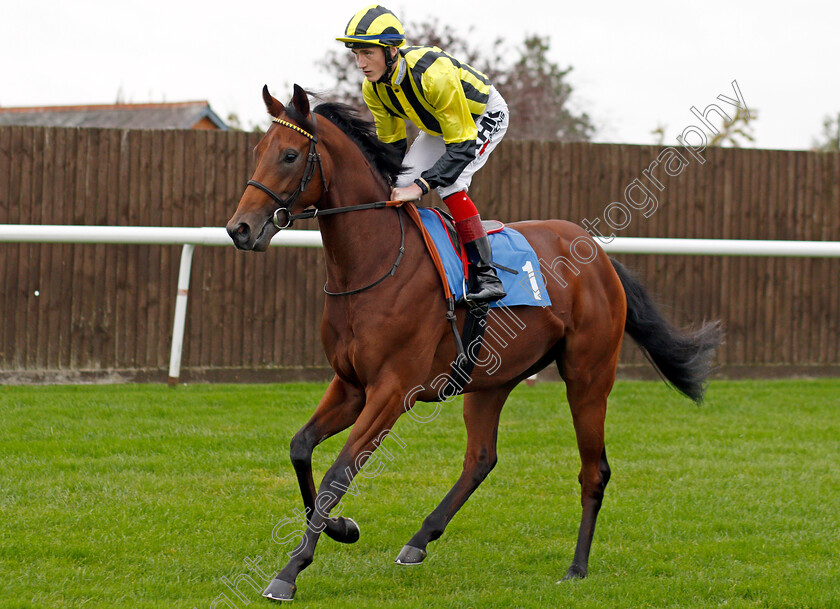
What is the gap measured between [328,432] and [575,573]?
124 cm

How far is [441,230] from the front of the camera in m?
4.15

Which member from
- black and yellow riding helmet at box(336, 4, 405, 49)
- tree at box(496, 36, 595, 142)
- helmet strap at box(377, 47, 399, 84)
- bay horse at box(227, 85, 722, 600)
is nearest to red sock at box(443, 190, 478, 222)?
bay horse at box(227, 85, 722, 600)

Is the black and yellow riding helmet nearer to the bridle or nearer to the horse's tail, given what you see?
the bridle

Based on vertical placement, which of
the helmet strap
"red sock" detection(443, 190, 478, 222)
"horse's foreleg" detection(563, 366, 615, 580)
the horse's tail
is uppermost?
the helmet strap

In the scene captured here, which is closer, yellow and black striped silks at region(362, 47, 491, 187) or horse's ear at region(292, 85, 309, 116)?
horse's ear at region(292, 85, 309, 116)

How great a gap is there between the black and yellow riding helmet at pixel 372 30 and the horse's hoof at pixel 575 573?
2.36 m

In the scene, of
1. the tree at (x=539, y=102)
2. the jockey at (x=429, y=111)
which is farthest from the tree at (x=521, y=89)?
the jockey at (x=429, y=111)

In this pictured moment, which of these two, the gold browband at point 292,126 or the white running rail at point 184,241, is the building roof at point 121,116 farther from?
the gold browband at point 292,126

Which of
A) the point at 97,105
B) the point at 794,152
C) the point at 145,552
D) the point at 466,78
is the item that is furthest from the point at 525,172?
the point at 97,105

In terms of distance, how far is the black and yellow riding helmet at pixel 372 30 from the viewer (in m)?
3.73

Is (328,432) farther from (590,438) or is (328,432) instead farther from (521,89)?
(521,89)

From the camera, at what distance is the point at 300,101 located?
11.7ft

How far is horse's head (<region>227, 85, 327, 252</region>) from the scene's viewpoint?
3.38 m

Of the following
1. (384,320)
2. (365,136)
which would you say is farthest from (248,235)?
(365,136)
